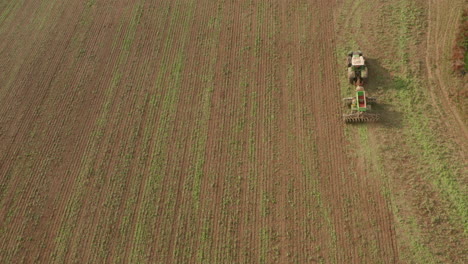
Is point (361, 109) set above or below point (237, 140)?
above

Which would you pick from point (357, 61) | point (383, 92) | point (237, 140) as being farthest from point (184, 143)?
point (383, 92)

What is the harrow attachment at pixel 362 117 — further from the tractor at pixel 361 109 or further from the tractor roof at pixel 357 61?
the tractor roof at pixel 357 61

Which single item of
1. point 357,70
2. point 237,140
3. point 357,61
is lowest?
point 237,140

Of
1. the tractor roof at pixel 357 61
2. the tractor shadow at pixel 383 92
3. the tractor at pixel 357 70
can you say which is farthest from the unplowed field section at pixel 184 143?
the tractor shadow at pixel 383 92

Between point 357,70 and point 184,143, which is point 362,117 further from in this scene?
point 184,143

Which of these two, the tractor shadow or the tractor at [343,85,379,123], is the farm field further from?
the tractor at [343,85,379,123]

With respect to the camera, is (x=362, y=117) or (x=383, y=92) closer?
(x=362, y=117)
